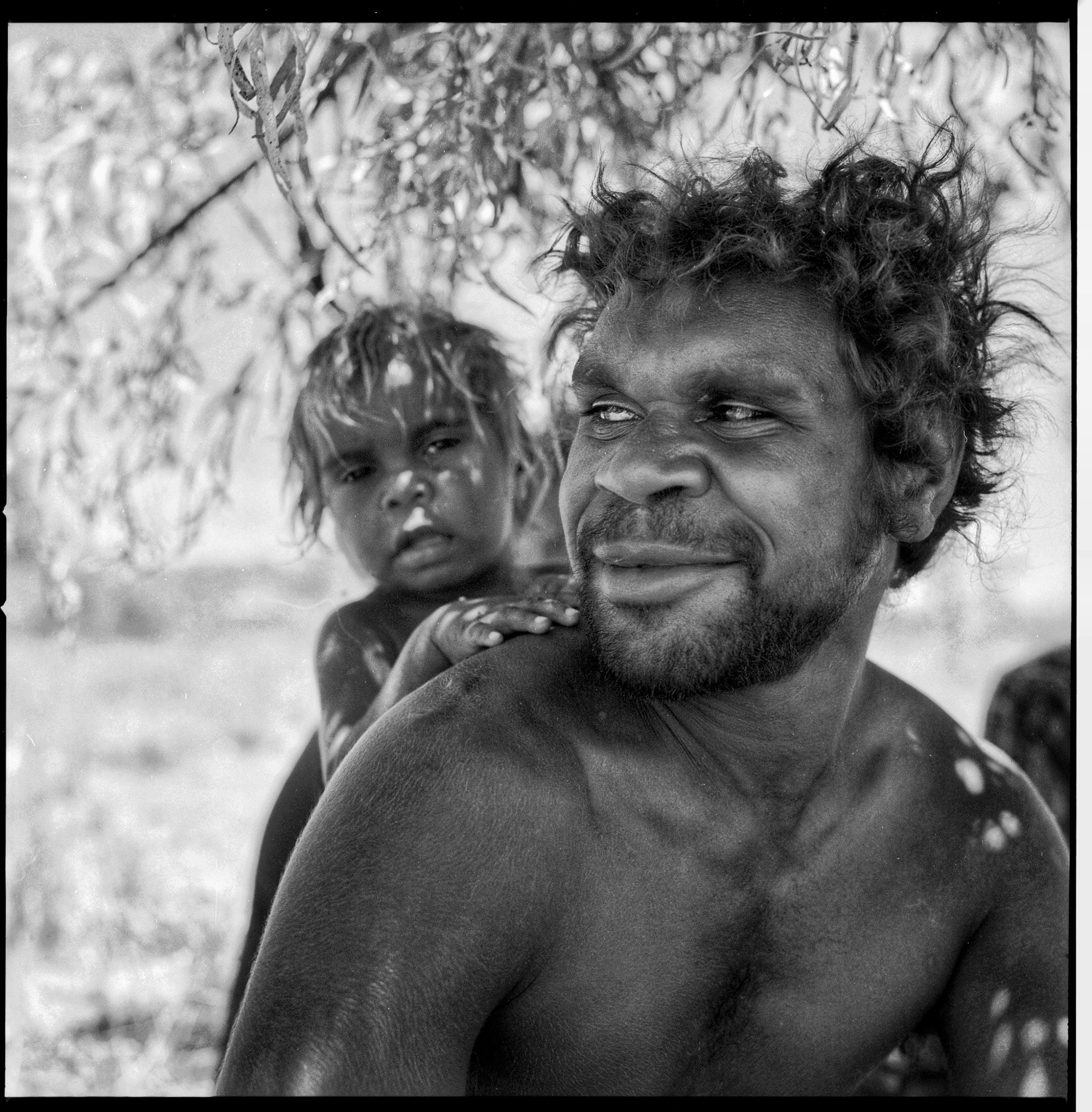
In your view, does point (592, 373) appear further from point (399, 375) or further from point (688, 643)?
point (399, 375)

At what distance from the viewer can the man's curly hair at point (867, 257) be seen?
150 centimetres

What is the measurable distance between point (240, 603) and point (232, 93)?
5.89 feet

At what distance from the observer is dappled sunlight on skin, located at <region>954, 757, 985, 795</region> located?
1682 mm

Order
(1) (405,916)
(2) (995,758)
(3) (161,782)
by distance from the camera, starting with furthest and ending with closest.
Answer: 1. (3) (161,782)
2. (2) (995,758)
3. (1) (405,916)

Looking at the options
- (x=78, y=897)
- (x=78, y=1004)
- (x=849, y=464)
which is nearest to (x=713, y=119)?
(x=849, y=464)

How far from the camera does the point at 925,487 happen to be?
1590 millimetres

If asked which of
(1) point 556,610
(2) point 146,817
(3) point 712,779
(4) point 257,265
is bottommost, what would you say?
(2) point 146,817

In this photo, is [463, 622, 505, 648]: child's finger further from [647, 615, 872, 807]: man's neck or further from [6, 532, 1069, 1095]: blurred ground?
[6, 532, 1069, 1095]: blurred ground

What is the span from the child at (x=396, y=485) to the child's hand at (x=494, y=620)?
0.38m

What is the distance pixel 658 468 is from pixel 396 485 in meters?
0.80

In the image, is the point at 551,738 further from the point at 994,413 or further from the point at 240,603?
the point at 240,603

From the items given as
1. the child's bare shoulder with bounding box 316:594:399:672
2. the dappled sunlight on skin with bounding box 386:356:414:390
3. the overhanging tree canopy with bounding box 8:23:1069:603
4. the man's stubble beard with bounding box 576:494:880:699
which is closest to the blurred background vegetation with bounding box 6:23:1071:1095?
the overhanging tree canopy with bounding box 8:23:1069:603

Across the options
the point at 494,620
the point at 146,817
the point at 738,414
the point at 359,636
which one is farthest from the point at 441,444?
the point at 146,817

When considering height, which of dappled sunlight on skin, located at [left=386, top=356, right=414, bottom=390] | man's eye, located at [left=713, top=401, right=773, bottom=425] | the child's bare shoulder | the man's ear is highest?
dappled sunlight on skin, located at [left=386, top=356, right=414, bottom=390]
